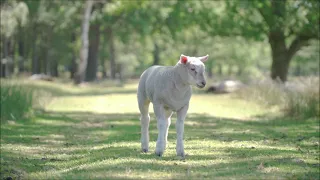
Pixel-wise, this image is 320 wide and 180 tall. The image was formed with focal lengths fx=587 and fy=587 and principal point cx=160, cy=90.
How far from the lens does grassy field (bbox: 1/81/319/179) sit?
875 centimetres

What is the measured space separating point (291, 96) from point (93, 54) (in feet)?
97.7

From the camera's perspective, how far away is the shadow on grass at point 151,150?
877cm

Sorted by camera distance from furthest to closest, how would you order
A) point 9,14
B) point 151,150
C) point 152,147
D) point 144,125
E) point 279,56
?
point 279,56 < point 9,14 < point 152,147 < point 151,150 < point 144,125

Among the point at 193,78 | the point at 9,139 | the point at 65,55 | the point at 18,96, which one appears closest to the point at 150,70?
the point at 193,78

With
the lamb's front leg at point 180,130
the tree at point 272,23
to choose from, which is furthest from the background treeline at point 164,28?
the lamb's front leg at point 180,130

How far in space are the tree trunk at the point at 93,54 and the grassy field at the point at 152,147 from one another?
81.9 feet

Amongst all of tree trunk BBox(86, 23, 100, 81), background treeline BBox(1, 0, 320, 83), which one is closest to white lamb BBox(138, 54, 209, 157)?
background treeline BBox(1, 0, 320, 83)

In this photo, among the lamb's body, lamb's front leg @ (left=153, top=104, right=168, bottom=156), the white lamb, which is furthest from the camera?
the lamb's body

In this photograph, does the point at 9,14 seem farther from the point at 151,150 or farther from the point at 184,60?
the point at 184,60

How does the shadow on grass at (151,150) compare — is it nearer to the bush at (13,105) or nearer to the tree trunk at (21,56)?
the bush at (13,105)

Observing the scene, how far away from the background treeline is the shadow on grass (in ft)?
26.0

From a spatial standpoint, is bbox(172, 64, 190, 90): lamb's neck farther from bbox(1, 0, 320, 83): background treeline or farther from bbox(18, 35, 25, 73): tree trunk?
bbox(18, 35, 25, 73): tree trunk

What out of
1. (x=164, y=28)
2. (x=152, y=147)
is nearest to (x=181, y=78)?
(x=152, y=147)

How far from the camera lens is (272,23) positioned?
28.1m
